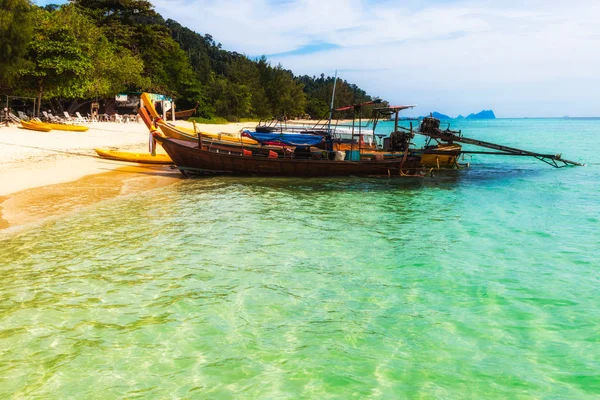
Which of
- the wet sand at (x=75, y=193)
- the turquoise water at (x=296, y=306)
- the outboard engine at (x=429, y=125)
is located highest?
the outboard engine at (x=429, y=125)

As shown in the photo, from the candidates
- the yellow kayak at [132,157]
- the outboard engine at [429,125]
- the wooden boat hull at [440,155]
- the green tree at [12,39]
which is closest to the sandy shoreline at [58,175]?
the yellow kayak at [132,157]

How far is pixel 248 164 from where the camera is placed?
70.3ft

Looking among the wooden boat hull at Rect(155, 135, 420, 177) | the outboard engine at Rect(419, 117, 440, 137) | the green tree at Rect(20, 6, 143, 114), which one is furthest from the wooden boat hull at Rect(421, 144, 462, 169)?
the green tree at Rect(20, 6, 143, 114)

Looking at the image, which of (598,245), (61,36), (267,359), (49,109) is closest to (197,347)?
(267,359)

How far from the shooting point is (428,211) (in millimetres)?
15820

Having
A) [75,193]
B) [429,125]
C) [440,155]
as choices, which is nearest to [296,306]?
[75,193]

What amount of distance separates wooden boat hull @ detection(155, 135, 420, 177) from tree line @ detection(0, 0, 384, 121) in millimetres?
18395

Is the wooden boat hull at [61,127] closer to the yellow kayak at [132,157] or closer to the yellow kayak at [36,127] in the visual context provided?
the yellow kayak at [36,127]

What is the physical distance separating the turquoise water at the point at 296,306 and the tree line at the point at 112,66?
25.5 metres

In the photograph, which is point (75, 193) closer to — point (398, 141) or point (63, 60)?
point (398, 141)

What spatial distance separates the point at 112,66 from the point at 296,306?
4377 centimetres

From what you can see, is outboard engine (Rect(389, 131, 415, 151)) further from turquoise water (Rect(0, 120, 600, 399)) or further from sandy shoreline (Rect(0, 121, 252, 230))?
sandy shoreline (Rect(0, 121, 252, 230))

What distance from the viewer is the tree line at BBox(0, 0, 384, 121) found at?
33.1 metres

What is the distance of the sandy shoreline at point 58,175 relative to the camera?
1439 cm
